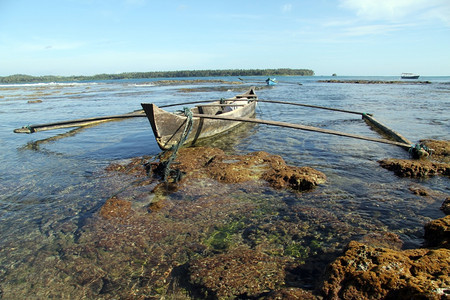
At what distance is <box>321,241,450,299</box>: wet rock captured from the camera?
1.82m

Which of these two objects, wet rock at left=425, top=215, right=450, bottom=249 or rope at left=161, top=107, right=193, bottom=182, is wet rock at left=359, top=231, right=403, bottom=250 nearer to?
wet rock at left=425, top=215, right=450, bottom=249

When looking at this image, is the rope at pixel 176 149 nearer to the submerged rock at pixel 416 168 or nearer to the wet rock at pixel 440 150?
the submerged rock at pixel 416 168

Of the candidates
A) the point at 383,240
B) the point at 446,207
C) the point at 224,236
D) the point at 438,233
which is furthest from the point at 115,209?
the point at 446,207

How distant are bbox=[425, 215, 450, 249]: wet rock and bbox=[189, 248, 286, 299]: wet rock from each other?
5.61 feet

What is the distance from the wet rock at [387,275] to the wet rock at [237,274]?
24.4 inches

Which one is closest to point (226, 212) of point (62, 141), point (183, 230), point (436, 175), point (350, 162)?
point (183, 230)

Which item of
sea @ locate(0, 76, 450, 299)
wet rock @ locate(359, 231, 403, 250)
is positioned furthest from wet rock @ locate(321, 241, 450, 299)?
wet rock @ locate(359, 231, 403, 250)

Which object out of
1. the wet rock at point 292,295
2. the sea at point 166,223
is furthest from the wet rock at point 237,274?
the wet rock at point 292,295

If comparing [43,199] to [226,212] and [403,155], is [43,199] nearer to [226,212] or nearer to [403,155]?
[226,212]

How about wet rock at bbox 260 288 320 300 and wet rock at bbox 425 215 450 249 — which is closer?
wet rock at bbox 260 288 320 300

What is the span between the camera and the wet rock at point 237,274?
249 cm

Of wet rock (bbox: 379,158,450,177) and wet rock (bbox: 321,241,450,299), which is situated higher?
wet rock (bbox: 321,241,450,299)

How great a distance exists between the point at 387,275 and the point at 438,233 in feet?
4.77

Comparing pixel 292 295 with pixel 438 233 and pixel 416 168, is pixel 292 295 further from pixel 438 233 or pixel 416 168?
pixel 416 168
